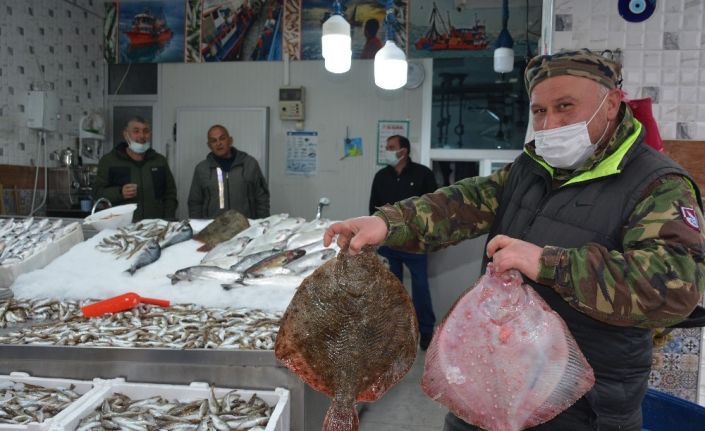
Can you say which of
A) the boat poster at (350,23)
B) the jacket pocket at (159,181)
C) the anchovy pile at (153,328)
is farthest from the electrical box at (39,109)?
the anchovy pile at (153,328)

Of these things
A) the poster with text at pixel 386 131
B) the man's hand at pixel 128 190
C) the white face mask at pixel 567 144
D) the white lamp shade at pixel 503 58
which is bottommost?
the man's hand at pixel 128 190

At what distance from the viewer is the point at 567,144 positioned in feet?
5.53

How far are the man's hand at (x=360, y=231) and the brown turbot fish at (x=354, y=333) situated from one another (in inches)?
1.9

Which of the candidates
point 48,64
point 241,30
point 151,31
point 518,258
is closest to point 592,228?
point 518,258

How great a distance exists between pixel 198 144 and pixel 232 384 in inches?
269

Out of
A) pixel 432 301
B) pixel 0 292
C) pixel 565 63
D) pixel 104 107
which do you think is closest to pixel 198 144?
pixel 104 107

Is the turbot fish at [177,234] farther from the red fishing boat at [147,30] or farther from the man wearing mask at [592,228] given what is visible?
the red fishing boat at [147,30]

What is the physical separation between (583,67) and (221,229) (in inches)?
128

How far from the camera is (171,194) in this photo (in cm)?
616

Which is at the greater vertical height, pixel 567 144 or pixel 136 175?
pixel 567 144

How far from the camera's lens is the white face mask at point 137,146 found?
5723mm

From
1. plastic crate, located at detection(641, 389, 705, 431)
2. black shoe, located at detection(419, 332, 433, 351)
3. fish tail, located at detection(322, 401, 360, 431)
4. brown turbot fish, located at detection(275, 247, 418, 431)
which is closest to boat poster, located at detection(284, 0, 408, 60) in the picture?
black shoe, located at detection(419, 332, 433, 351)

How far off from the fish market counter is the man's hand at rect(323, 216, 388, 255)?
0.73 metres

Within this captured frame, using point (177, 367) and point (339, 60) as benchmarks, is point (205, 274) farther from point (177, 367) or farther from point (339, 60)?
point (339, 60)
